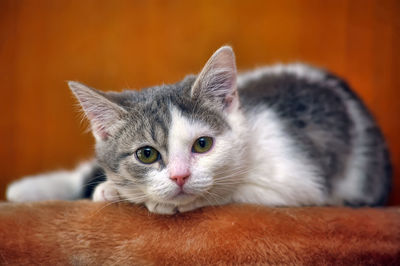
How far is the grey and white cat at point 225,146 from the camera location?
56.1 inches

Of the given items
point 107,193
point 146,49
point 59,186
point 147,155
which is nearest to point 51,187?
point 59,186

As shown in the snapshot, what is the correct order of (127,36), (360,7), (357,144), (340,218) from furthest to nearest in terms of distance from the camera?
1. (127,36)
2. (360,7)
3. (357,144)
4. (340,218)

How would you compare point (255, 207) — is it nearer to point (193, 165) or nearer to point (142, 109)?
point (193, 165)

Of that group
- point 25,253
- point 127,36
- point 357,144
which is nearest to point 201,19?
point 127,36

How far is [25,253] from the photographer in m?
1.34

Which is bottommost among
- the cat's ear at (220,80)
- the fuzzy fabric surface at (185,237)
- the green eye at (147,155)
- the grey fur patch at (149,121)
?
the fuzzy fabric surface at (185,237)

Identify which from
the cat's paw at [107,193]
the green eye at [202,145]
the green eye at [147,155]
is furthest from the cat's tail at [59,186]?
the green eye at [202,145]

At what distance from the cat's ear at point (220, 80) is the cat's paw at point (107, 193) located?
49 centimetres

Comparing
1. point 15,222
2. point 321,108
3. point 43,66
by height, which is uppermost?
point 43,66

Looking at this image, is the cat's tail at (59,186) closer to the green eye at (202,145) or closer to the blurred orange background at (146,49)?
the green eye at (202,145)

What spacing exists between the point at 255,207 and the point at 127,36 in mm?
1716

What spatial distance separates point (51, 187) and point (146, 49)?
1.24 metres

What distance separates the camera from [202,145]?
146 cm

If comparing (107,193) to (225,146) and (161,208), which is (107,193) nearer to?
(161,208)
